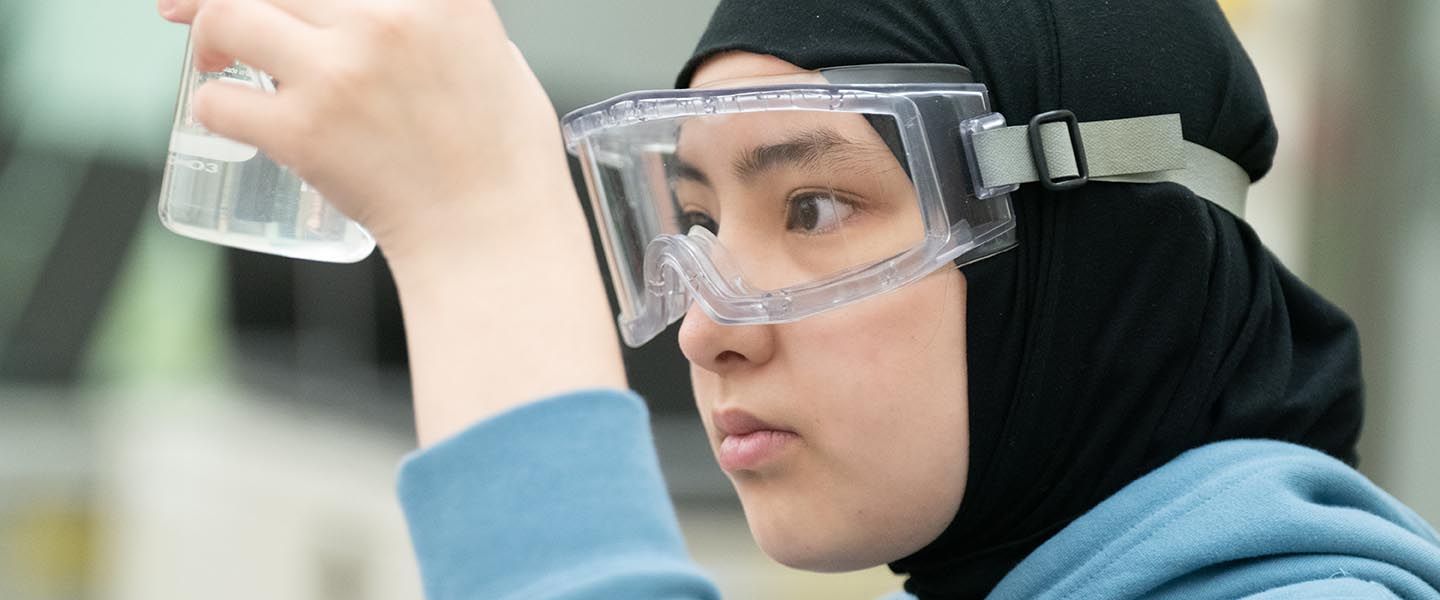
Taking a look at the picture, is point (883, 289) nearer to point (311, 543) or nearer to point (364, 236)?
point (364, 236)

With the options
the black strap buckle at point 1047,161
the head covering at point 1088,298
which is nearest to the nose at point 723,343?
the head covering at point 1088,298

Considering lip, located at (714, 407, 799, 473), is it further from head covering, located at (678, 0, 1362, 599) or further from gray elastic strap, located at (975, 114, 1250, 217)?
gray elastic strap, located at (975, 114, 1250, 217)

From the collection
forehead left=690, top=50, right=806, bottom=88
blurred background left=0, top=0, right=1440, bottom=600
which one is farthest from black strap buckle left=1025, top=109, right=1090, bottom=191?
blurred background left=0, top=0, right=1440, bottom=600

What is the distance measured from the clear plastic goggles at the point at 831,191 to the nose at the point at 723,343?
0.07 feet

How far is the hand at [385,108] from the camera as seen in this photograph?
2.95 ft

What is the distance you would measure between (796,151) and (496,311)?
2.02ft

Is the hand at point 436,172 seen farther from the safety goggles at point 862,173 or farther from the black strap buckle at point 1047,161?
the black strap buckle at point 1047,161

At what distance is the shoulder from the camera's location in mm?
1294

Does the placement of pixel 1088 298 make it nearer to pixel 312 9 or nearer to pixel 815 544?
pixel 815 544

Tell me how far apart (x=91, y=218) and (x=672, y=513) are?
5.72 meters

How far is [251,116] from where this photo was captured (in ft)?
2.97

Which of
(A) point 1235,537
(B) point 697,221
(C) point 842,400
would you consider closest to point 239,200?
(B) point 697,221

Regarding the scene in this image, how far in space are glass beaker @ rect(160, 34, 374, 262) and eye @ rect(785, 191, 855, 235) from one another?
42 centimetres

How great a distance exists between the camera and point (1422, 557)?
1.34m
